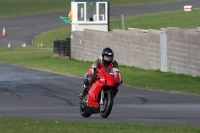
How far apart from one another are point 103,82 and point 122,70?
1702 centimetres

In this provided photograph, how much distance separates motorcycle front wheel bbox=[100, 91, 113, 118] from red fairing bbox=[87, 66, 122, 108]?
0.47 feet

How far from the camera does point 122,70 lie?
30547 millimetres

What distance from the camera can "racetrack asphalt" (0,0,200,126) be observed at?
1424 cm

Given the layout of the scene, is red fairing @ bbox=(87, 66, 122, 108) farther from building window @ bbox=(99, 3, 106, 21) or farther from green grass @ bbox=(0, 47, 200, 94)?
building window @ bbox=(99, 3, 106, 21)

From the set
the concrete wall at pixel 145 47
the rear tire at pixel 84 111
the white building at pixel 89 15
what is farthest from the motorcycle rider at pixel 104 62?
the white building at pixel 89 15

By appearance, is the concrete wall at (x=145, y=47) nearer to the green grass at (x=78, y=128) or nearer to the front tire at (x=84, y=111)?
the front tire at (x=84, y=111)

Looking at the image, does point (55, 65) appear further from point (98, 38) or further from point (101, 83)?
point (101, 83)

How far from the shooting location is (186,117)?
1419 cm

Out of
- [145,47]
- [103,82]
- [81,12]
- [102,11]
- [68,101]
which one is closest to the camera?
[103,82]

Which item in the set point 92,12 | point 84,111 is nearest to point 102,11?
point 92,12

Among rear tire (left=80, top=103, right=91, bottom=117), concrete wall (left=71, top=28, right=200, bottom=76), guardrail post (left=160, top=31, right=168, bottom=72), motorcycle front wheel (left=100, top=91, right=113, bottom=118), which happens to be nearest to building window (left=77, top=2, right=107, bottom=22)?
concrete wall (left=71, top=28, right=200, bottom=76)

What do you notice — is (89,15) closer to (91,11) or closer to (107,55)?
(91,11)

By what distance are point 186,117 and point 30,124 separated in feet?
12.2

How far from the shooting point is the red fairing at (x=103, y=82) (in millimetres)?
13461
